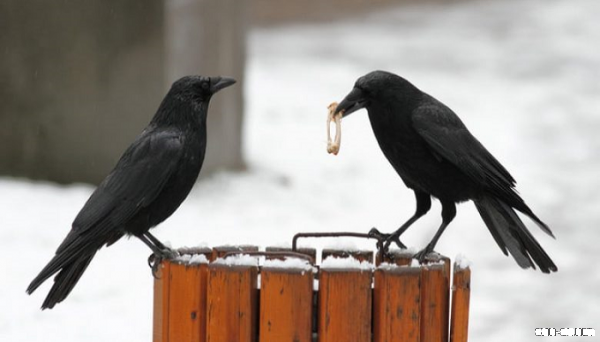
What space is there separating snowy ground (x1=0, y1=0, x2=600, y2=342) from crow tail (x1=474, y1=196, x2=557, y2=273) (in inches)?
103

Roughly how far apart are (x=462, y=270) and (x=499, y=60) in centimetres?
1365

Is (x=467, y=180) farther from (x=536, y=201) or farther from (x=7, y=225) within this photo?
(x=536, y=201)

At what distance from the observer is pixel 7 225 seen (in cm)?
781

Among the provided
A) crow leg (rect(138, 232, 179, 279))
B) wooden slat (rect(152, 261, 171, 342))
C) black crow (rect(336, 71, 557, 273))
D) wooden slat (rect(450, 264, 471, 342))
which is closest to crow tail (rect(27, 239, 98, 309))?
crow leg (rect(138, 232, 179, 279))

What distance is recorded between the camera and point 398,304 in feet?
11.4

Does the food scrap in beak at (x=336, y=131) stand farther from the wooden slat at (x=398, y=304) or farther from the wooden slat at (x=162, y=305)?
the wooden slat at (x=162, y=305)

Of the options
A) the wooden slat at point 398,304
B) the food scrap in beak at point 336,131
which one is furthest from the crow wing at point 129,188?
the wooden slat at point 398,304

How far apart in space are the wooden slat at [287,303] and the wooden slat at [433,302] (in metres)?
0.44

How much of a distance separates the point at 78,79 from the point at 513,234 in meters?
5.72

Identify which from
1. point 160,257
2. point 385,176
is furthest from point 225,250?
point 385,176

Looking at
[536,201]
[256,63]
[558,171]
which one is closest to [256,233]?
[536,201]

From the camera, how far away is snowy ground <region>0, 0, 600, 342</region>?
7035mm

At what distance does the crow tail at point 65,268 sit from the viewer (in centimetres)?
378

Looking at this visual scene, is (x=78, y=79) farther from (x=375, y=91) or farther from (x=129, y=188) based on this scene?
(x=375, y=91)
